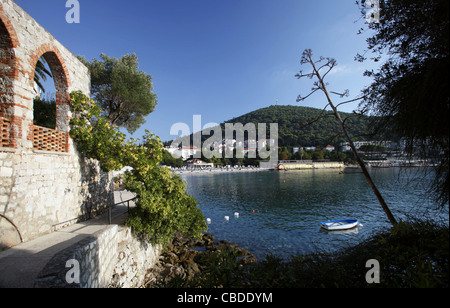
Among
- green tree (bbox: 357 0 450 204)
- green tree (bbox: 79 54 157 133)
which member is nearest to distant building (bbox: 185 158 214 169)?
green tree (bbox: 79 54 157 133)

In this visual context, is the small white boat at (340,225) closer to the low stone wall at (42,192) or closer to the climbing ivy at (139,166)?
the climbing ivy at (139,166)

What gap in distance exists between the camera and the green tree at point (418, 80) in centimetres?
235

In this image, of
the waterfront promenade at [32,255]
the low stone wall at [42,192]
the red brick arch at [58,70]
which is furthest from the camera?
the red brick arch at [58,70]

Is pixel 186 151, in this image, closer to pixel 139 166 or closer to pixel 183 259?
pixel 183 259

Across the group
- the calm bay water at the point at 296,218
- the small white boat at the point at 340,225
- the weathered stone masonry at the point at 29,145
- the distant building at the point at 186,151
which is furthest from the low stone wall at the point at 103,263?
the distant building at the point at 186,151

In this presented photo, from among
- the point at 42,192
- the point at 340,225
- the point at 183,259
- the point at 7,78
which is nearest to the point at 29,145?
the point at 42,192

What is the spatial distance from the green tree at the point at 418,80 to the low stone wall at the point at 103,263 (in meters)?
5.79

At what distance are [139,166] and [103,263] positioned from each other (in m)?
3.39

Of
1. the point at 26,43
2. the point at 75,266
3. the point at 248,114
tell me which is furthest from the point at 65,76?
the point at 248,114

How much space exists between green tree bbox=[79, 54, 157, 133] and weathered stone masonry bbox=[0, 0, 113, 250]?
5.68 meters

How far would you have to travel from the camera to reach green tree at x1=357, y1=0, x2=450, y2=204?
235 centimetres

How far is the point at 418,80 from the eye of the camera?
2.62 meters

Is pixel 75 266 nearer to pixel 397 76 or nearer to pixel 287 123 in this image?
pixel 397 76
